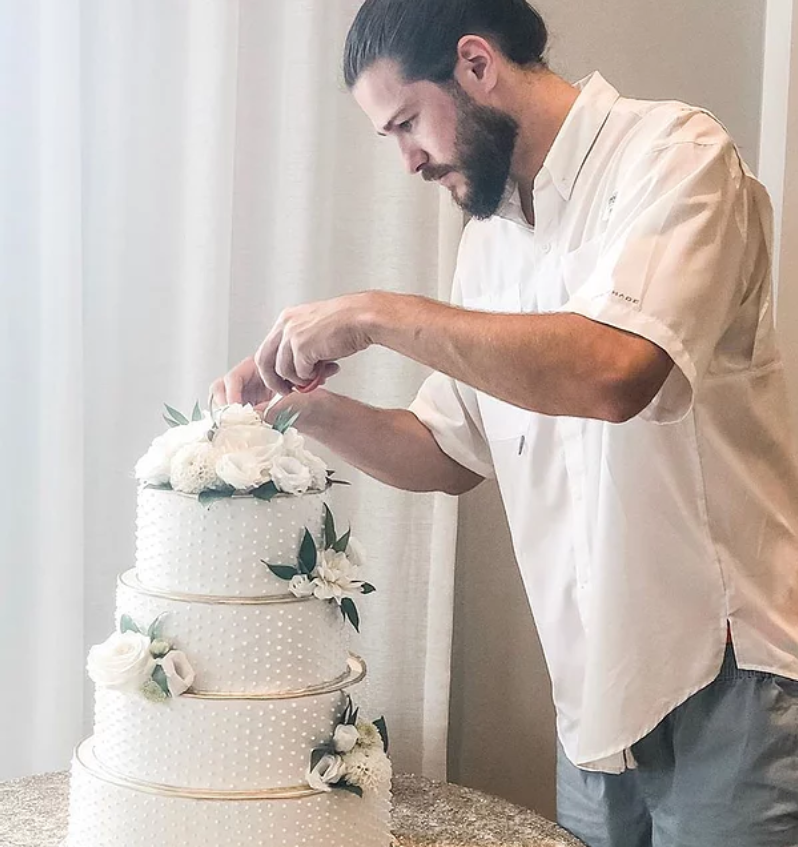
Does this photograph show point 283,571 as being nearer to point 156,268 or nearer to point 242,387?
point 242,387

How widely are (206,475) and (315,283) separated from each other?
67 centimetres

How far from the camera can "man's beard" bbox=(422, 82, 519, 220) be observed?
51.6 inches

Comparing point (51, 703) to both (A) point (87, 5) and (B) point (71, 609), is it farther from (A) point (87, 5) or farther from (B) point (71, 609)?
(A) point (87, 5)

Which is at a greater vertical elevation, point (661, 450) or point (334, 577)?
point (661, 450)

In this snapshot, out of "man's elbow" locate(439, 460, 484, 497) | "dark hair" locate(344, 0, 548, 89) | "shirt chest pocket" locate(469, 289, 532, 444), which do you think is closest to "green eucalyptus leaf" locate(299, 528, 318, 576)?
"shirt chest pocket" locate(469, 289, 532, 444)

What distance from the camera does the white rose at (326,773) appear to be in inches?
45.4

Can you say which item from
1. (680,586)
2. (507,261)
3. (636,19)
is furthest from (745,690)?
(636,19)

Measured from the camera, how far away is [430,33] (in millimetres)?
1294

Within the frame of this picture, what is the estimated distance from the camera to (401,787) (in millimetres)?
1681

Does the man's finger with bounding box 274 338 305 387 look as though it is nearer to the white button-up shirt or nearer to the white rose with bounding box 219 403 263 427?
the white rose with bounding box 219 403 263 427

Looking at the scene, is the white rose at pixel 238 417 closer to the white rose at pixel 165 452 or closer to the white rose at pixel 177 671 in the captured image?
the white rose at pixel 165 452

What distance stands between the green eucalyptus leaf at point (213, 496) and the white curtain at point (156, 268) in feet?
1.83

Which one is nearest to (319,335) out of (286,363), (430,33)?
(286,363)

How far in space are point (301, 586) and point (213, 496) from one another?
130 mm
